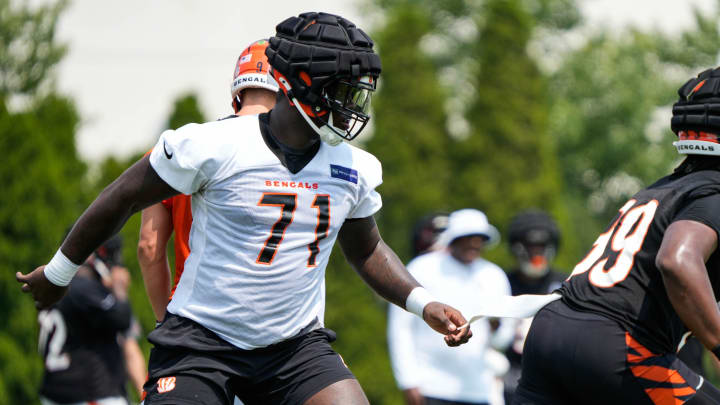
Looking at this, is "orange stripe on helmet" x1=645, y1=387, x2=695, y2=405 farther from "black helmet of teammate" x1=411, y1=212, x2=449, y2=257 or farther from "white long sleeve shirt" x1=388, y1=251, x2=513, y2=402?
"black helmet of teammate" x1=411, y1=212, x2=449, y2=257

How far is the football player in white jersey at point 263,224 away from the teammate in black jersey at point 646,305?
507mm

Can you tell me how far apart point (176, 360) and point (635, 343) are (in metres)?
1.83

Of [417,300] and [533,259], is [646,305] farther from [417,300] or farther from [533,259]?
[533,259]

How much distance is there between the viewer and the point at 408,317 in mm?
7887

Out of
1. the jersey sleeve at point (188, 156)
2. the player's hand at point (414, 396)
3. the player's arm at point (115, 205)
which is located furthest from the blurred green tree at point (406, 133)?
the jersey sleeve at point (188, 156)

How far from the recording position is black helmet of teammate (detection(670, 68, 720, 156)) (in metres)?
4.45

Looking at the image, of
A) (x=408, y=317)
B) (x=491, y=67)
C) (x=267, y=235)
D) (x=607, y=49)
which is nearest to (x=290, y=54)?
(x=267, y=235)

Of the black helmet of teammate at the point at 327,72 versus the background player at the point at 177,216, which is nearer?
the black helmet of teammate at the point at 327,72

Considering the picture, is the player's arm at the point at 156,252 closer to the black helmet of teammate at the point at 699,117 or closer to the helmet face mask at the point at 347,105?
the helmet face mask at the point at 347,105

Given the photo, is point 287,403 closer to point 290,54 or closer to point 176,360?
point 176,360

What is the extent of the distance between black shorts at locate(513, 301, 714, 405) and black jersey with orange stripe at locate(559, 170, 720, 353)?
6 centimetres

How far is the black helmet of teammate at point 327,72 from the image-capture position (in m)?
3.99

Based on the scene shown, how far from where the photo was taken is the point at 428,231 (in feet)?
31.3

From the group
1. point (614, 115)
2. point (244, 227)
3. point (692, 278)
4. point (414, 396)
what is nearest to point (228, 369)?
point (244, 227)
